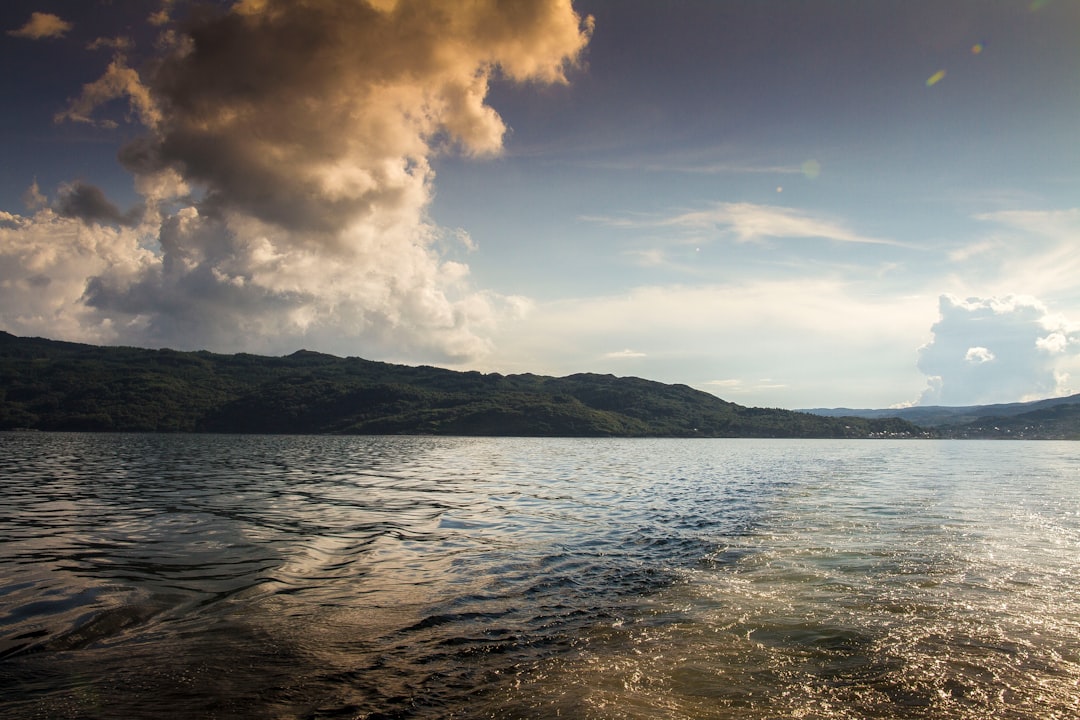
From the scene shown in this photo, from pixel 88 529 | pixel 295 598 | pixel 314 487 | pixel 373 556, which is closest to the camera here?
pixel 295 598

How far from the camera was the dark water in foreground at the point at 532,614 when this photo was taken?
8.79 meters

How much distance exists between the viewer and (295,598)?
47.7 ft

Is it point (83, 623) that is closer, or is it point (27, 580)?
point (83, 623)

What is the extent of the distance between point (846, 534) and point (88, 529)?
32.0m

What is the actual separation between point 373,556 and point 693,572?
10.9m

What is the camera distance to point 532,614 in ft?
43.8

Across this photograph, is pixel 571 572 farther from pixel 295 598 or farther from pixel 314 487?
pixel 314 487

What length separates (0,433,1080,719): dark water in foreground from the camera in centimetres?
879

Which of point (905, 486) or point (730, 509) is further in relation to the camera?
point (905, 486)

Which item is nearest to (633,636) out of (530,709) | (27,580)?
(530,709)

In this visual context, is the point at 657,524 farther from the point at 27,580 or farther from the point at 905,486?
the point at 905,486

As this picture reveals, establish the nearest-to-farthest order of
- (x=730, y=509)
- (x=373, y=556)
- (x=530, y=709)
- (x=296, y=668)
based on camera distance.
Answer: (x=530, y=709) < (x=296, y=668) < (x=373, y=556) < (x=730, y=509)

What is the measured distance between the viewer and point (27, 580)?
15.5m

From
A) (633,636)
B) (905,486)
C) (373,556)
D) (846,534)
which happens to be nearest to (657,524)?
(846,534)
